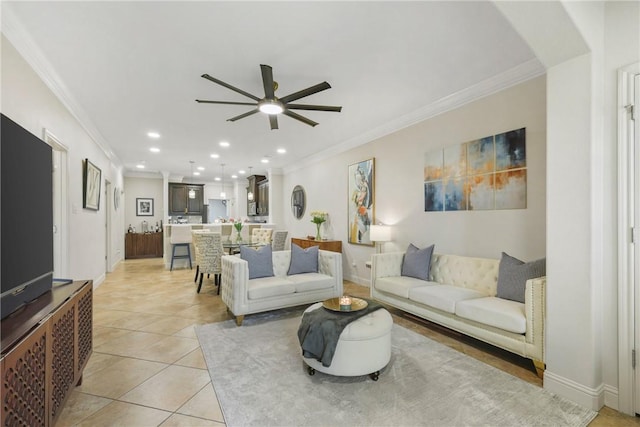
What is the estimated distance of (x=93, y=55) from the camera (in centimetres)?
266

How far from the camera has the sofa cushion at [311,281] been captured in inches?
147

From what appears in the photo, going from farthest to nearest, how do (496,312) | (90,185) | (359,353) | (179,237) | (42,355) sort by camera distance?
(179,237) → (90,185) → (496,312) → (359,353) → (42,355)

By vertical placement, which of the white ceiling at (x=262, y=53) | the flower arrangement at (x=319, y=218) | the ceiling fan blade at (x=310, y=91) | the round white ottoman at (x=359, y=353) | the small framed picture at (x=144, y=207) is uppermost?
the white ceiling at (x=262, y=53)

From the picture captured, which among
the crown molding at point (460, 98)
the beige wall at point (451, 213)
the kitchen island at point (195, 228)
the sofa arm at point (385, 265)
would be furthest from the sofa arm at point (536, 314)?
the kitchen island at point (195, 228)

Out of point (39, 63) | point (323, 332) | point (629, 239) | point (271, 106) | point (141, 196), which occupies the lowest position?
point (323, 332)

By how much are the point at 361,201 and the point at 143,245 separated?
7266 millimetres

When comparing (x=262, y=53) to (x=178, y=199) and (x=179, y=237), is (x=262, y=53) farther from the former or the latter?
(x=178, y=199)

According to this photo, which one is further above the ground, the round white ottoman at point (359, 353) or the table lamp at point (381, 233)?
the table lamp at point (381, 233)

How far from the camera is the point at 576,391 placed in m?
1.99

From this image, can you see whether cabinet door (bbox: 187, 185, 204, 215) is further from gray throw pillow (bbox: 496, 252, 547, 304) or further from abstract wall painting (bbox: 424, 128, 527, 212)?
gray throw pillow (bbox: 496, 252, 547, 304)

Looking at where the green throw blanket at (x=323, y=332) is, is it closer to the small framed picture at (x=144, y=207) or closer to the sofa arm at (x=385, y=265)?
the sofa arm at (x=385, y=265)

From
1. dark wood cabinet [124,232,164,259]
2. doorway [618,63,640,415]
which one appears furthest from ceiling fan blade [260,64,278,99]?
dark wood cabinet [124,232,164,259]

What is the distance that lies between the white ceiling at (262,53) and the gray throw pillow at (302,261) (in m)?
1.97

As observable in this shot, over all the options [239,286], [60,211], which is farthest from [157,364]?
[60,211]
